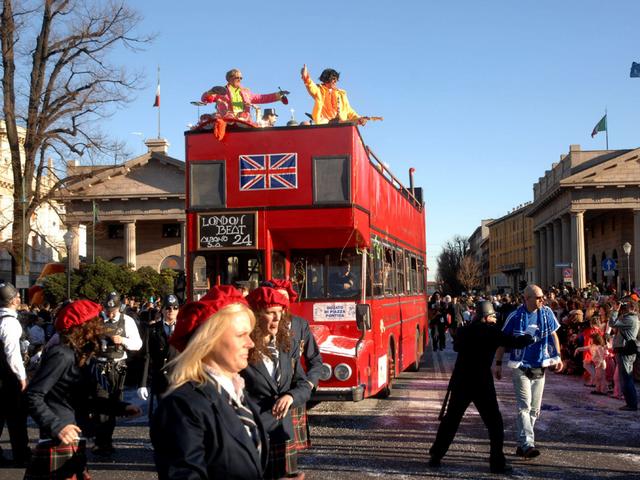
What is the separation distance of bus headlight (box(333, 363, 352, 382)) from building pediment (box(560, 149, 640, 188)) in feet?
189

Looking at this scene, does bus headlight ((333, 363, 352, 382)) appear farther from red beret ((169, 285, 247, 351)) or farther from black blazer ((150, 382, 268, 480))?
black blazer ((150, 382, 268, 480))

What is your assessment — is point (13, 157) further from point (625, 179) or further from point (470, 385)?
point (625, 179)

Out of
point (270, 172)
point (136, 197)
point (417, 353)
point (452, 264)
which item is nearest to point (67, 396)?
point (270, 172)

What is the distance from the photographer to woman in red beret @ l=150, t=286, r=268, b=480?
2.81 metres

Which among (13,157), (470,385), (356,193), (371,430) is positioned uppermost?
(13,157)

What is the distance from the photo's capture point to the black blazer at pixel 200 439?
2795 millimetres

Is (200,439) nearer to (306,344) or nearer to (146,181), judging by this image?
(306,344)

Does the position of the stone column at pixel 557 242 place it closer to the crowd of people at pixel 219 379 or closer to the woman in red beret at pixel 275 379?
the crowd of people at pixel 219 379

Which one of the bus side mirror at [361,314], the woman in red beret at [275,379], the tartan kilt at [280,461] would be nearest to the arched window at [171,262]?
the bus side mirror at [361,314]

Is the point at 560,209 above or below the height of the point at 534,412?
above

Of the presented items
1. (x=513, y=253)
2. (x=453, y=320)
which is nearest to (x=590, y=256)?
(x=513, y=253)

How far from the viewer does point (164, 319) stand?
10.3 meters

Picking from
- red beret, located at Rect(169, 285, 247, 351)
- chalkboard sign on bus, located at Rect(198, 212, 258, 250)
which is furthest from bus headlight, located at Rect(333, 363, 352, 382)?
red beret, located at Rect(169, 285, 247, 351)

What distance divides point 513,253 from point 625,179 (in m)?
61.4
